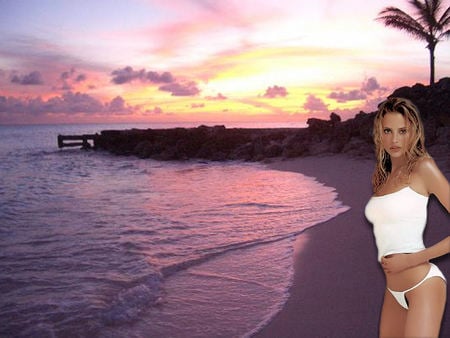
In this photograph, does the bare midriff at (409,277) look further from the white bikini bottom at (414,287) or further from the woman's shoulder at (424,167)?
the woman's shoulder at (424,167)

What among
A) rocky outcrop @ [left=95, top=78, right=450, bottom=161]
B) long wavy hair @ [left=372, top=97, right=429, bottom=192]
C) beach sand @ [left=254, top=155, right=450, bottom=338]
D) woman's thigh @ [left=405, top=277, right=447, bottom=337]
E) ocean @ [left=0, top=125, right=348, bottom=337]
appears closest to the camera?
woman's thigh @ [left=405, top=277, right=447, bottom=337]

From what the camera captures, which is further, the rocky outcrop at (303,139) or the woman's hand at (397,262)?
the rocky outcrop at (303,139)

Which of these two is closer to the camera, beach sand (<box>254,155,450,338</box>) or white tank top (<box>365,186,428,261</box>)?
white tank top (<box>365,186,428,261</box>)

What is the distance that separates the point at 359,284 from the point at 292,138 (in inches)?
941

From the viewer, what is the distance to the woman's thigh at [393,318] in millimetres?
2377

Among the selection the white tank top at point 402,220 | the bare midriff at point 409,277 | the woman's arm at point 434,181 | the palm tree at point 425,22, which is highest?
the palm tree at point 425,22

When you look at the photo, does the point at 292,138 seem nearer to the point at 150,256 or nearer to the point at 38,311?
the point at 150,256

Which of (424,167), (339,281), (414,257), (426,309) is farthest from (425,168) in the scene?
(339,281)

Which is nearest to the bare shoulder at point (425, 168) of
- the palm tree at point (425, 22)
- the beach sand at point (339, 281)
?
the beach sand at point (339, 281)

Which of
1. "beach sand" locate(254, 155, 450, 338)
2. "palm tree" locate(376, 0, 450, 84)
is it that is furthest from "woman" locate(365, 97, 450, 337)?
"palm tree" locate(376, 0, 450, 84)

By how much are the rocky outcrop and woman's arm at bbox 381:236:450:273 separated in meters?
17.1

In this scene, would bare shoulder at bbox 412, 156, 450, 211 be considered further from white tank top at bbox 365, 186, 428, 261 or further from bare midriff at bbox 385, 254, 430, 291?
bare midriff at bbox 385, 254, 430, 291

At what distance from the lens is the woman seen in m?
2.21

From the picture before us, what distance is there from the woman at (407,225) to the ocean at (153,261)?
7.47 ft
